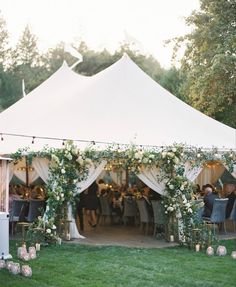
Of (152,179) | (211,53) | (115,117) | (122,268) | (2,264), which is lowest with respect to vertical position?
(122,268)

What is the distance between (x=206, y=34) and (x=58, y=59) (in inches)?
954

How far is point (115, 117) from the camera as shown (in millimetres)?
13078

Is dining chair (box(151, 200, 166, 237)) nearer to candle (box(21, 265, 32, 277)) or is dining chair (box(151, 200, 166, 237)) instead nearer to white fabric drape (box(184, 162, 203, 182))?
white fabric drape (box(184, 162, 203, 182))

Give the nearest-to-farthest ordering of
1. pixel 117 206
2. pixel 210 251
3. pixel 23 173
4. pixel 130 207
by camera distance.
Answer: pixel 210 251 < pixel 130 207 < pixel 117 206 < pixel 23 173

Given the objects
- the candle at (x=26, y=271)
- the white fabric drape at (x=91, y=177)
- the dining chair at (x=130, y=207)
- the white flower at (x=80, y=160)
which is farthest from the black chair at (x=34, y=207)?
the candle at (x=26, y=271)

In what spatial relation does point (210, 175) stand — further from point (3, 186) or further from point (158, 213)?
point (3, 186)

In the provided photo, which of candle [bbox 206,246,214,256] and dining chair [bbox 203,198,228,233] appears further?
dining chair [bbox 203,198,228,233]

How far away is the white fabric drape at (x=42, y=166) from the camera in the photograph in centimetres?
1191

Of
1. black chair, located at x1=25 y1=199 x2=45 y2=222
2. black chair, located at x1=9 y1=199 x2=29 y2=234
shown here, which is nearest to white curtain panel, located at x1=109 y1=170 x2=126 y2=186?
black chair, located at x1=9 y1=199 x2=29 y2=234

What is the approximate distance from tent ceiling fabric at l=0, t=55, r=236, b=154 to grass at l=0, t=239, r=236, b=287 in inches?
116

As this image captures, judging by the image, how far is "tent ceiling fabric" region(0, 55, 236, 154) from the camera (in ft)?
41.7

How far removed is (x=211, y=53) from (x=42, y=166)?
35.8 ft

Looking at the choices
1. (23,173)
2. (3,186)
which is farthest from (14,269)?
(23,173)

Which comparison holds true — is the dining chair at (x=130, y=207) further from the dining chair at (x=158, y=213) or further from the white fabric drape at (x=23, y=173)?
the white fabric drape at (x=23, y=173)
